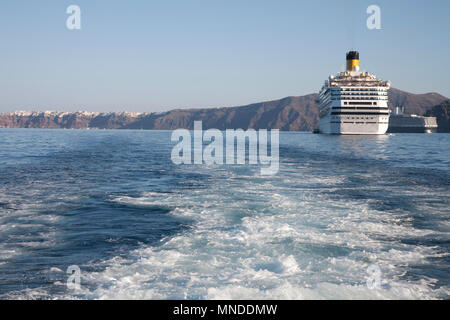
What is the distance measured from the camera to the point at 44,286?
7.36m

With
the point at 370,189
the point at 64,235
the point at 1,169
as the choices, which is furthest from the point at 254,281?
the point at 1,169

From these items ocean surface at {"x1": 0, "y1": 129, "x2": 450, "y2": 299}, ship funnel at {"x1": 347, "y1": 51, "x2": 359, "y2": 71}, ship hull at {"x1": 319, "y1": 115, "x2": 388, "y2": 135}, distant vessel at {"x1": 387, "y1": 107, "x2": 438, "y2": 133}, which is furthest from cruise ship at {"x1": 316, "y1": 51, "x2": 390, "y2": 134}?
ocean surface at {"x1": 0, "y1": 129, "x2": 450, "y2": 299}

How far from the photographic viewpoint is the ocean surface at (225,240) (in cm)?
760

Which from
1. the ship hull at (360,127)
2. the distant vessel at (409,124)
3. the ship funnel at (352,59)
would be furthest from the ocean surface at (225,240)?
the distant vessel at (409,124)

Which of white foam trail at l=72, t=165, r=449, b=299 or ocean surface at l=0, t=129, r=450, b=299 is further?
ocean surface at l=0, t=129, r=450, b=299

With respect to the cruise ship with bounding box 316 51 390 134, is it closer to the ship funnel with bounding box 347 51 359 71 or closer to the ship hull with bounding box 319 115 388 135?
the ship hull with bounding box 319 115 388 135

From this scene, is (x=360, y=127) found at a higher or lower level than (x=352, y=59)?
lower

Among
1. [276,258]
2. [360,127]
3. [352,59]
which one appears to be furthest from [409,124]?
[276,258]

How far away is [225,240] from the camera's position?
11.0 metres

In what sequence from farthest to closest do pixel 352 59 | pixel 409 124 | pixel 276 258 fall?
pixel 409 124 < pixel 352 59 < pixel 276 258

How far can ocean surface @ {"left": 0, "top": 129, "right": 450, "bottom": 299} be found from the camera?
299 inches

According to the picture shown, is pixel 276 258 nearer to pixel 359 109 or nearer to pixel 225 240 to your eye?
pixel 225 240

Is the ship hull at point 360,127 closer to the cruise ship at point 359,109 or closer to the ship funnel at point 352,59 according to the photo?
the cruise ship at point 359,109
